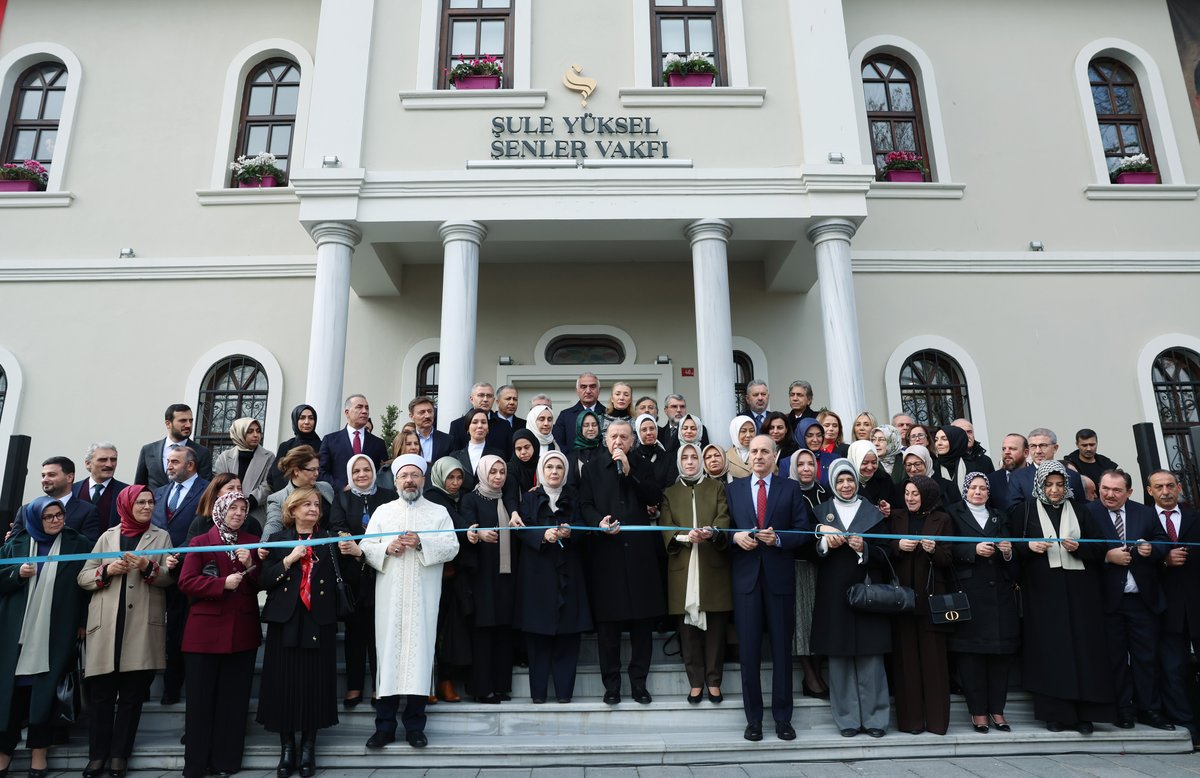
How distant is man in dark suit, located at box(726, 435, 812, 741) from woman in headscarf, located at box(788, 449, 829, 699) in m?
0.22

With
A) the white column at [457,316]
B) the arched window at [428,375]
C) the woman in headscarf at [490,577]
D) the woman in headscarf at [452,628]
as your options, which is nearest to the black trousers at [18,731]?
the woman in headscarf at [452,628]

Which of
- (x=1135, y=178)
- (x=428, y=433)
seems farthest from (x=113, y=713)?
(x=1135, y=178)

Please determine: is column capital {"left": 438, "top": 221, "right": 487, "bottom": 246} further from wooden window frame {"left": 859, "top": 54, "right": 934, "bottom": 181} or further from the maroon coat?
wooden window frame {"left": 859, "top": 54, "right": 934, "bottom": 181}

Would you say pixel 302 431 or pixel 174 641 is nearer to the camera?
pixel 174 641

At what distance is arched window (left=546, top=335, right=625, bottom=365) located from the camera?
35.0 ft

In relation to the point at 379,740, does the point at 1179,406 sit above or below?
above

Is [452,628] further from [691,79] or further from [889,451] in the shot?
[691,79]

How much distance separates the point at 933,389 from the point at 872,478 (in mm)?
5157

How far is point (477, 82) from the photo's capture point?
9.00 m

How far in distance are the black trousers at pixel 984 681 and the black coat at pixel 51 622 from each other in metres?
6.07

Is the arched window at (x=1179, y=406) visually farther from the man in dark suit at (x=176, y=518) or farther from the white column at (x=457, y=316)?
the man in dark suit at (x=176, y=518)

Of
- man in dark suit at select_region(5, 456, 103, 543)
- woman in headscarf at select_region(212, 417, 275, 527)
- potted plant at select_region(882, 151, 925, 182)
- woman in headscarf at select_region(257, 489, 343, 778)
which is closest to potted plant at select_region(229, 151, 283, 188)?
woman in headscarf at select_region(212, 417, 275, 527)

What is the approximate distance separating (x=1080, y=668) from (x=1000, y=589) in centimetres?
72

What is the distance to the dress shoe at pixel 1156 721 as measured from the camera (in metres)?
5.55
